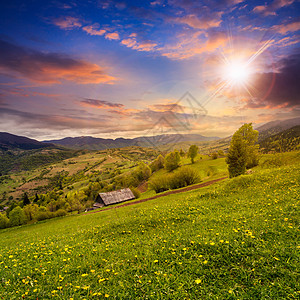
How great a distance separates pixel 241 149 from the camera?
38.9 metres

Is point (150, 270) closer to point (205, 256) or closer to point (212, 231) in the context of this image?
point (205, 256)

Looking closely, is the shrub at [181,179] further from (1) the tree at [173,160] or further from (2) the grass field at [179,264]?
(2) the grass field at [179,264]

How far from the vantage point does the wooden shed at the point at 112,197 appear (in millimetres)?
69706

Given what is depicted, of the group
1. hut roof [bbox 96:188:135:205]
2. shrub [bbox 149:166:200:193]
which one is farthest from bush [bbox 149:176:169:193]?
hut roof [bbox 96:188:135:205]

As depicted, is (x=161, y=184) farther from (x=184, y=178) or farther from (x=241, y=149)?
(x=241, y=149)

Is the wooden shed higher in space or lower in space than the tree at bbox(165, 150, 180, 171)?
lower

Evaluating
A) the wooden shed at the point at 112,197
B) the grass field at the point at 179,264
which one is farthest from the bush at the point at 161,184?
the grass field at the point at 179,264

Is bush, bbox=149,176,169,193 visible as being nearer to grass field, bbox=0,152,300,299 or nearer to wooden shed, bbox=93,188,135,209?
wooden shed, bbox=93,188,135,209

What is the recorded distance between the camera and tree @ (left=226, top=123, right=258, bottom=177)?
3872cm

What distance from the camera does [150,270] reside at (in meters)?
6.38

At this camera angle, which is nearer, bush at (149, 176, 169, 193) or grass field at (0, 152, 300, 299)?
grass field at (0, 152, 300, 299)

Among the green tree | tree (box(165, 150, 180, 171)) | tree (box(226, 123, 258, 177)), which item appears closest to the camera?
tree (box(226, 123, 258, 177))

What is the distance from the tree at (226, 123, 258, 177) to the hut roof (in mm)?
51177

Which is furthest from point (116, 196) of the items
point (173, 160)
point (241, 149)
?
point (241, 149)
